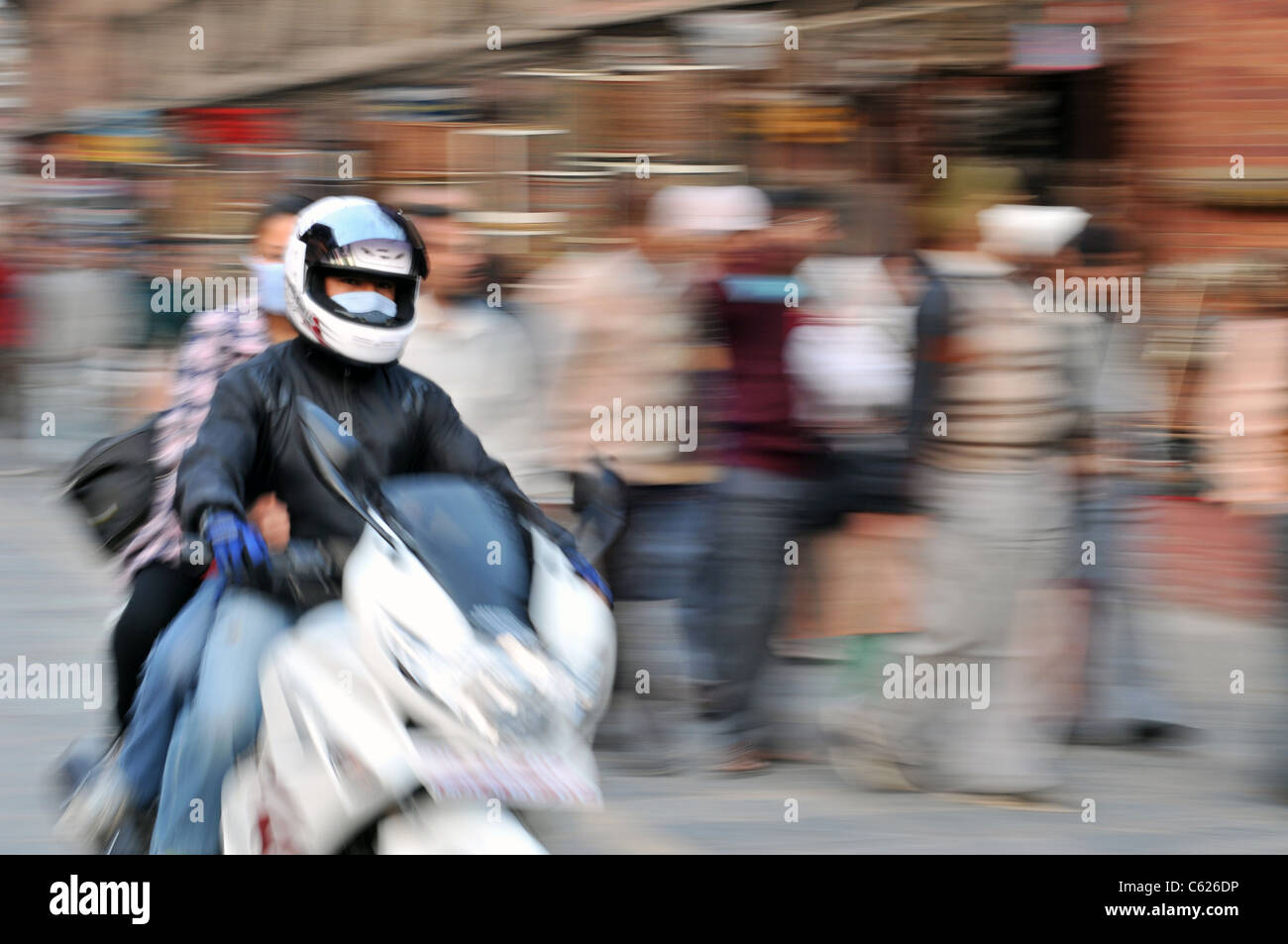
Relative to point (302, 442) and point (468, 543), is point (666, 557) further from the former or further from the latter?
point (468, 543)

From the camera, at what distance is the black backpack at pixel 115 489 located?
513cm

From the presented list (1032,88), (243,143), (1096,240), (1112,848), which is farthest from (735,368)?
(243,143)

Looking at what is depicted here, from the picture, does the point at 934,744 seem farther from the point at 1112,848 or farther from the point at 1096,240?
the point at 1096,240

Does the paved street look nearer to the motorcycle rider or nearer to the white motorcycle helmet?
the motorcycle rider

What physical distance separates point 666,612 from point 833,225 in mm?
1438

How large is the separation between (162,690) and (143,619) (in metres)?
0.52

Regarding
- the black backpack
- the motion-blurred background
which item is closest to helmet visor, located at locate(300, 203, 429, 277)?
the black backpack

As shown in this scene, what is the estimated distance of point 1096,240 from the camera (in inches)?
275

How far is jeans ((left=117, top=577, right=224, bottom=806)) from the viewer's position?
445cm

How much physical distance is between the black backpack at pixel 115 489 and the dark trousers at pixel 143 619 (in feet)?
0.48

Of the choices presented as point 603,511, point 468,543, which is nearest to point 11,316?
point 603,511

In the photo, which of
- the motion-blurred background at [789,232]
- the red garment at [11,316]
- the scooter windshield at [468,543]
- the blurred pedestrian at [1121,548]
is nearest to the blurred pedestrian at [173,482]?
the scooter windshield at [468,543]

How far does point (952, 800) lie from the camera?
6.87m

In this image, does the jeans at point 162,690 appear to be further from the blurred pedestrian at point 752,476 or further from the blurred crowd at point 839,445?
the blurred pedestrian at point 752,476
